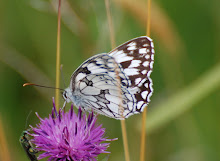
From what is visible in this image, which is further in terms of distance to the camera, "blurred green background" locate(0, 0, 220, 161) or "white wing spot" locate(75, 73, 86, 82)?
"blurred green background" locate(0, 0, 220, 161)

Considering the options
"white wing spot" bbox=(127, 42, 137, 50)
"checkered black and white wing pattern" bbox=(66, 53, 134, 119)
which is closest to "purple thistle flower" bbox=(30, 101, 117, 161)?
"checkered black and white wing pattern" bbox=(66, 53, 134, 119)

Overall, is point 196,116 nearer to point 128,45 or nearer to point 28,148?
point 128,45

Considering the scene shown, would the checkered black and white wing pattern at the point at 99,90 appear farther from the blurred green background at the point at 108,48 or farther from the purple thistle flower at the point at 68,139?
the blurred green background at the point at 108,48

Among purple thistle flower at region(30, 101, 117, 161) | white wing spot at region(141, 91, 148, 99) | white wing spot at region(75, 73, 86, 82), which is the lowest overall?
purple thistle flower at region(30, 101, 117, 161)

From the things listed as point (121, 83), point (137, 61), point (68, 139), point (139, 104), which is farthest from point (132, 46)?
point (68, 139)

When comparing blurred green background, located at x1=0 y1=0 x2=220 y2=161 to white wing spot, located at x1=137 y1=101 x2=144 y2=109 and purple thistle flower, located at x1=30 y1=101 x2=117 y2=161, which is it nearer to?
white wing spot, located at x1=137 y1=101 x2=144 y2=109

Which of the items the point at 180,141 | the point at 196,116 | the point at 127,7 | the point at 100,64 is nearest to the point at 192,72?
the point at 196,116
